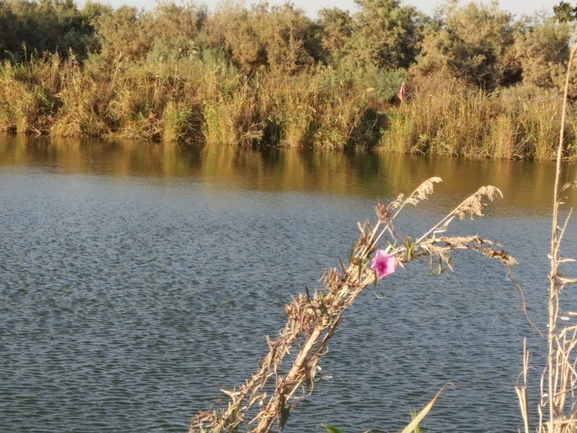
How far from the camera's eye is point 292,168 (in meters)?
12.2

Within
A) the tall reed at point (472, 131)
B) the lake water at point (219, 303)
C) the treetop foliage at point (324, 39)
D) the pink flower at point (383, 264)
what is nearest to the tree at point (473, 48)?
the treetop foliage at point (324, 39)

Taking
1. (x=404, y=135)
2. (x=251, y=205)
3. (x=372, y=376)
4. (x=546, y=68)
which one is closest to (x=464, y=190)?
(x=251, y=205)

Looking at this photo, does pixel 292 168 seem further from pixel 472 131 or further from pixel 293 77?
pixel 293 77

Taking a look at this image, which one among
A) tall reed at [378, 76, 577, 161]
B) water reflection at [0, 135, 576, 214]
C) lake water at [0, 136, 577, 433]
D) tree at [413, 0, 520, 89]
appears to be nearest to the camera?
lake water at [0, 136, 577, 433]

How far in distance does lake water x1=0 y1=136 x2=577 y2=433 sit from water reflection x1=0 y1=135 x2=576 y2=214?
12cm

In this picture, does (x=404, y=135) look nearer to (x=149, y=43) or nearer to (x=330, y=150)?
(x=330, y=150)

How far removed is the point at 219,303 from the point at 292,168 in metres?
6.61

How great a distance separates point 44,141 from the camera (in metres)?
13.8

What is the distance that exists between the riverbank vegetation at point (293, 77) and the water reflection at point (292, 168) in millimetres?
713

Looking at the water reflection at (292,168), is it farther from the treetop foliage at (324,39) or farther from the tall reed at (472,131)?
the treetop foliage at (324,39)

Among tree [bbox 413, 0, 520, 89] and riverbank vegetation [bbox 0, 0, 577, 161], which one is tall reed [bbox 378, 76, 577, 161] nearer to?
riverbank vegetation [bbox 0, 0, 577, 161]

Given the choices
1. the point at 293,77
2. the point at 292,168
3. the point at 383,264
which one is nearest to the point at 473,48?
the point at 293,77

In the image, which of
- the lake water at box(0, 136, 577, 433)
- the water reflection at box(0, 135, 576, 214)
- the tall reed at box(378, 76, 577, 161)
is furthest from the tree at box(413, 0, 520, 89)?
the lake water at box(0, 136, 577, 433)

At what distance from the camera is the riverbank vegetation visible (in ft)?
48.5
